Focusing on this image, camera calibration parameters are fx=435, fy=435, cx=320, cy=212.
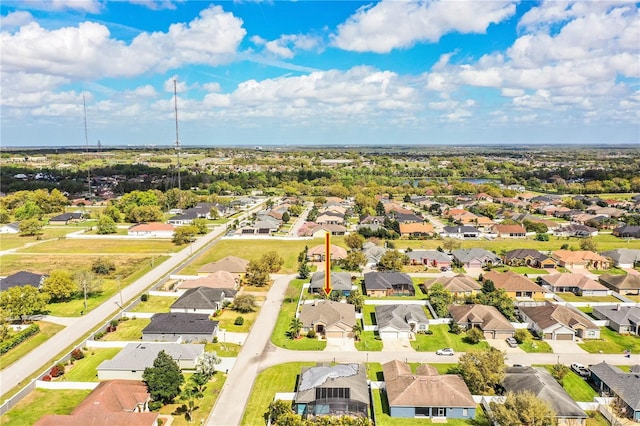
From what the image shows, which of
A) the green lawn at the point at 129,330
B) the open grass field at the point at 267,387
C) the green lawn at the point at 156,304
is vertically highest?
the green lawn at the point at 156,304

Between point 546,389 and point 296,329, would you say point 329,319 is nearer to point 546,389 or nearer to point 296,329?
point 296,329

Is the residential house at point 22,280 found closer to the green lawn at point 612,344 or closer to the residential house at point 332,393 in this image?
the residential house at point 332,393

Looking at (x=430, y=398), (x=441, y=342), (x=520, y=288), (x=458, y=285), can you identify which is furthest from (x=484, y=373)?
(x=520, y=288)

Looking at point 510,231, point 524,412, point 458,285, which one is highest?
point 510,231

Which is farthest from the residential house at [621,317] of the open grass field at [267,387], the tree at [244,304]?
the tree at [244,304]

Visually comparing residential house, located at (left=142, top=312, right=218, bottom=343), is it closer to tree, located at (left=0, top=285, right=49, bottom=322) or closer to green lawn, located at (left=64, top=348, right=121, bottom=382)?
green lawn, located at (left=64, top=348, right=121, bottom=382)

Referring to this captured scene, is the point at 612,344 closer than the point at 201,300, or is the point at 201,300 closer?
→ the point at 612,344

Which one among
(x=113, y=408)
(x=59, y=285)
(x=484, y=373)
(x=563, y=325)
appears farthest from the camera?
(x=59, y=285)
